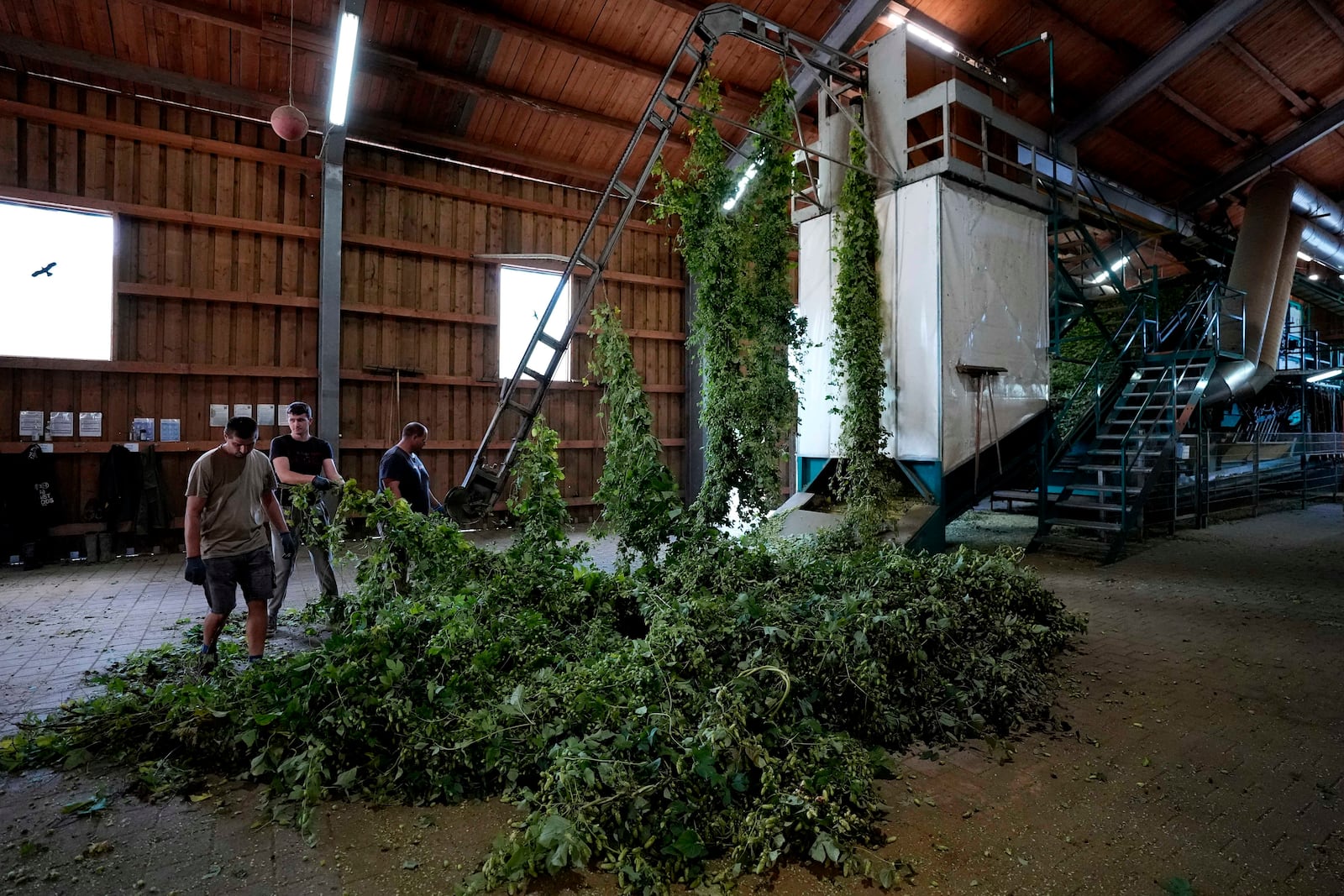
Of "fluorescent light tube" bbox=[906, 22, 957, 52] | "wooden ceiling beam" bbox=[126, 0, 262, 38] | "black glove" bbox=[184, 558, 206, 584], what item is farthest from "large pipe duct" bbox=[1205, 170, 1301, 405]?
"wooden ceiling beam" bbox=[126, 0, 262, 38]

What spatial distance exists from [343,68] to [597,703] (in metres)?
8.45

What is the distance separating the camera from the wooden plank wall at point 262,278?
8.69 metres

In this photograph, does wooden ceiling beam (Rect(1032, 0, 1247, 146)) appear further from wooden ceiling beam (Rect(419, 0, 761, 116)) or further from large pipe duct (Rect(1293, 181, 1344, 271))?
wooden ceiling beam (Rect(419, 0, 761, 116))

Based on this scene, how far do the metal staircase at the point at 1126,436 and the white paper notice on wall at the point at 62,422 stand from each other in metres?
12.9

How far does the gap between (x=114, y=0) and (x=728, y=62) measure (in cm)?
820

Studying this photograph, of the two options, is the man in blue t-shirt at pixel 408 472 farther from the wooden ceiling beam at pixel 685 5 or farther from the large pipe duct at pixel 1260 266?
the large pipe duct at pixel 1260 266

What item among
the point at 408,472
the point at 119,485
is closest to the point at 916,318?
the point at 408,472

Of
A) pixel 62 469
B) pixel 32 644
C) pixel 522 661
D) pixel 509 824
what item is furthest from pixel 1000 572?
pixel 62 469

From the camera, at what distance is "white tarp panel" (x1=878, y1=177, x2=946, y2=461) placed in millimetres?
8453

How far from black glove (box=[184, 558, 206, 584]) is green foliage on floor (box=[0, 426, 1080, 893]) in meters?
0.64

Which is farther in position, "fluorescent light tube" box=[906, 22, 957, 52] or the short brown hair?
"fluorescent light tube" box=[906, 22, 957, 52]

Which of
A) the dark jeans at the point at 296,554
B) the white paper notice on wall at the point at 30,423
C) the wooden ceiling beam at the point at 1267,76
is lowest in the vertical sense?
the dark jeans at the point at 296,554

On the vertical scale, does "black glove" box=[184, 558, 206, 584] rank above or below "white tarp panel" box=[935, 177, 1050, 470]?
below

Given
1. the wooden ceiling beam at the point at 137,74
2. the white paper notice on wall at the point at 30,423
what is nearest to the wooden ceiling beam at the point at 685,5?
the wooden ceiling beam at the point at 137,74
